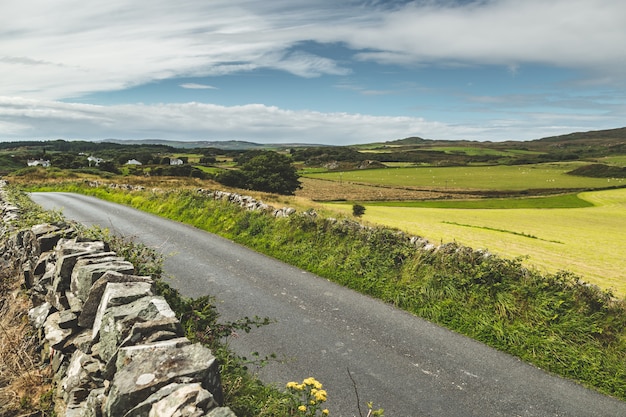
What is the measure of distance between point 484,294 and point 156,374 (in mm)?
8446

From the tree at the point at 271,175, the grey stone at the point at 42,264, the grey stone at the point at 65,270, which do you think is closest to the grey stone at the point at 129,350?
the grey stone at the point at 65,270

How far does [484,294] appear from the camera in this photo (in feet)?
31.9

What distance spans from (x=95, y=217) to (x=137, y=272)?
1679 cm

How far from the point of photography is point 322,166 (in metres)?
184

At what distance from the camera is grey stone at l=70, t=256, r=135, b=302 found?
19.3ft

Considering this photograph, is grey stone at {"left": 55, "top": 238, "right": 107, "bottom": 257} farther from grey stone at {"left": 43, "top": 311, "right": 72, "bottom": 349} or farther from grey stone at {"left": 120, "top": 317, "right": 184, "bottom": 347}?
grey stone at {"left": 120, "top": 317, "right": 184, "bottom": 347}

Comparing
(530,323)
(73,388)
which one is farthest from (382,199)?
(73,388)

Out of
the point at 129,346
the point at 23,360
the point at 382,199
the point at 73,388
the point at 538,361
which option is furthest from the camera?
the point at 382,199

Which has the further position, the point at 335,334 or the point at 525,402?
the point at 335,334

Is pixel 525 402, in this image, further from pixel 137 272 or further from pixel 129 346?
pixel 137 272

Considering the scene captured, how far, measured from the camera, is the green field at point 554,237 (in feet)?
74.7

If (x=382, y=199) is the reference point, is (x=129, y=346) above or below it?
above

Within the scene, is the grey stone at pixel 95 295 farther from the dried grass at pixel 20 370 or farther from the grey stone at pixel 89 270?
the dried grass at pixel 20 370

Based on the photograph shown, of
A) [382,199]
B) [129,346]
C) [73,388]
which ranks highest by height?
[129,346]
